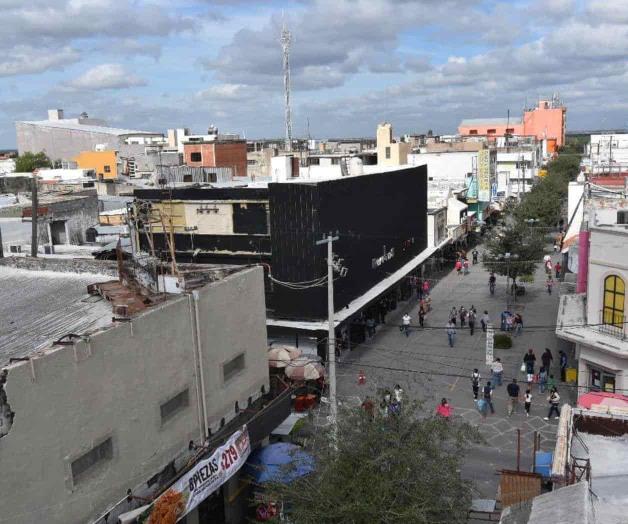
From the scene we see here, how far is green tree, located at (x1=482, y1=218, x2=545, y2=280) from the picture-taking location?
121ft

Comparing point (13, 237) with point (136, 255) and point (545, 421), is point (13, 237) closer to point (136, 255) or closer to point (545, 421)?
point (136, 255)

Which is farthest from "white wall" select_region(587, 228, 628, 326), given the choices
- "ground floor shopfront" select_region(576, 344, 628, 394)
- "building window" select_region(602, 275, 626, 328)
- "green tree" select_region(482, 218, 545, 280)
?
"green tree" select_region(482, 218, 545, 280)

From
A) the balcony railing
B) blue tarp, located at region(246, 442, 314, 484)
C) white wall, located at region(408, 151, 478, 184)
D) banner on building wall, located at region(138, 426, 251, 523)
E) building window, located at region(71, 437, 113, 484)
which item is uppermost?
white wall, located at region(408, 151, 478, 184)

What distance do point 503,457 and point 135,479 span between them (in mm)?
10844

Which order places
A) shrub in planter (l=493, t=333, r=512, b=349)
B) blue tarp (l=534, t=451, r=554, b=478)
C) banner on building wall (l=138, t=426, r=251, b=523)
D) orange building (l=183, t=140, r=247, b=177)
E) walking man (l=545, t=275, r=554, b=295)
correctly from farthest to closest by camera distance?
1. orange building (l=183, t=140, r=247, b=177)
2. walking man (l=545, t=275, r=554, b=295)
3. shrub in planter (l=493, t=333, r=512, b=349)
4. blue tarp (l=534, t=451, r=554, b=478)
5. banner on building wall (l=138, t=426, r=251, b=523)

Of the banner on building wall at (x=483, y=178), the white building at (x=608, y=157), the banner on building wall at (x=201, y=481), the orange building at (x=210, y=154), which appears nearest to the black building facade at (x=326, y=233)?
the banner on building wall at (x=201, y=481)

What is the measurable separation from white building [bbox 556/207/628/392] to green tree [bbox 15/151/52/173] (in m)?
65.9

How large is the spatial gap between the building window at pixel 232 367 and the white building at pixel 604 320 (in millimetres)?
11231

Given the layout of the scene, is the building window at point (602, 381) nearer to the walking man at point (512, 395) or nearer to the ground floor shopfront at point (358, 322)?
the walking man at point (512, 395)

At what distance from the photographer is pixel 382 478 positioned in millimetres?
11117

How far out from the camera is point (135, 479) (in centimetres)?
1295

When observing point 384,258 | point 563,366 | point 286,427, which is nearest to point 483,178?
point 384,258

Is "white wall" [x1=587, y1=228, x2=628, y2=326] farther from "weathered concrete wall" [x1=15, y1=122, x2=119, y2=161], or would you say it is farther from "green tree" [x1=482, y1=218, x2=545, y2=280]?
"weathered concrete wall" [x1=15, y1=122, x2=119, y2=161]

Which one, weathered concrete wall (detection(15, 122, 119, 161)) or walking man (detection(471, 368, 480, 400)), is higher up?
weathered concrete wall (detection(15, 122, 119, 161))
